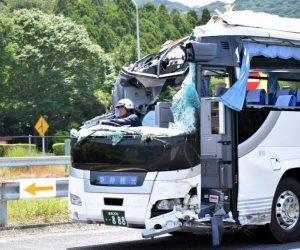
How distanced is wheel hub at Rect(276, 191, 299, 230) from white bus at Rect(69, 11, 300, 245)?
15 millimetres

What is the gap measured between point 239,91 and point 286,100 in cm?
129

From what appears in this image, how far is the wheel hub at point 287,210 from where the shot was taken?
927cm

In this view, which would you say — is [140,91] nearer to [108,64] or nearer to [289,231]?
[289,231]

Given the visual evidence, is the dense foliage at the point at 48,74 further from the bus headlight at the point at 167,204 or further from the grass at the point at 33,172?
the bus headlight at the point at 167,204

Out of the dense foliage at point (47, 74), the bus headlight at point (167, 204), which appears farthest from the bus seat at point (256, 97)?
the dense foliage at point (47, 74)

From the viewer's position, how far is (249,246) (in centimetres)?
919

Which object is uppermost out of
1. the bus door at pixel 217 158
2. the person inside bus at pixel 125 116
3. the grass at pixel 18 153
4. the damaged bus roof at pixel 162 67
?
the damaged bus roof at pixel 162 67

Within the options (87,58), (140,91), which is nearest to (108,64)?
(87,58)

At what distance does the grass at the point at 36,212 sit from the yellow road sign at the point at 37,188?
54 cm

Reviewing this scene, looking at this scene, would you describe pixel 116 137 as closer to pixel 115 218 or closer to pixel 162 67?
pixel 115 218

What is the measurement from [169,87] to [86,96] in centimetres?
4415

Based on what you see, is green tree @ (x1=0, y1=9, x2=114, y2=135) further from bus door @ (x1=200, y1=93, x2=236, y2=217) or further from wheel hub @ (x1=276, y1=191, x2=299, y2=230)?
bus door @ (x1=200, y1=93, x2=236, y2=217)

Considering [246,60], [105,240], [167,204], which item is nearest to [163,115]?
[167,204]

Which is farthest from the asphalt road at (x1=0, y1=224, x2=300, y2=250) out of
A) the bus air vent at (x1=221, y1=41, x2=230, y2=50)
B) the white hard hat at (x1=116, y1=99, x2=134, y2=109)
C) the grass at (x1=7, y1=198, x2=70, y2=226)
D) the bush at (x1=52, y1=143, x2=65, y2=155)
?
the bush at (x1=52, y1=143, x2=65, y2=155)
